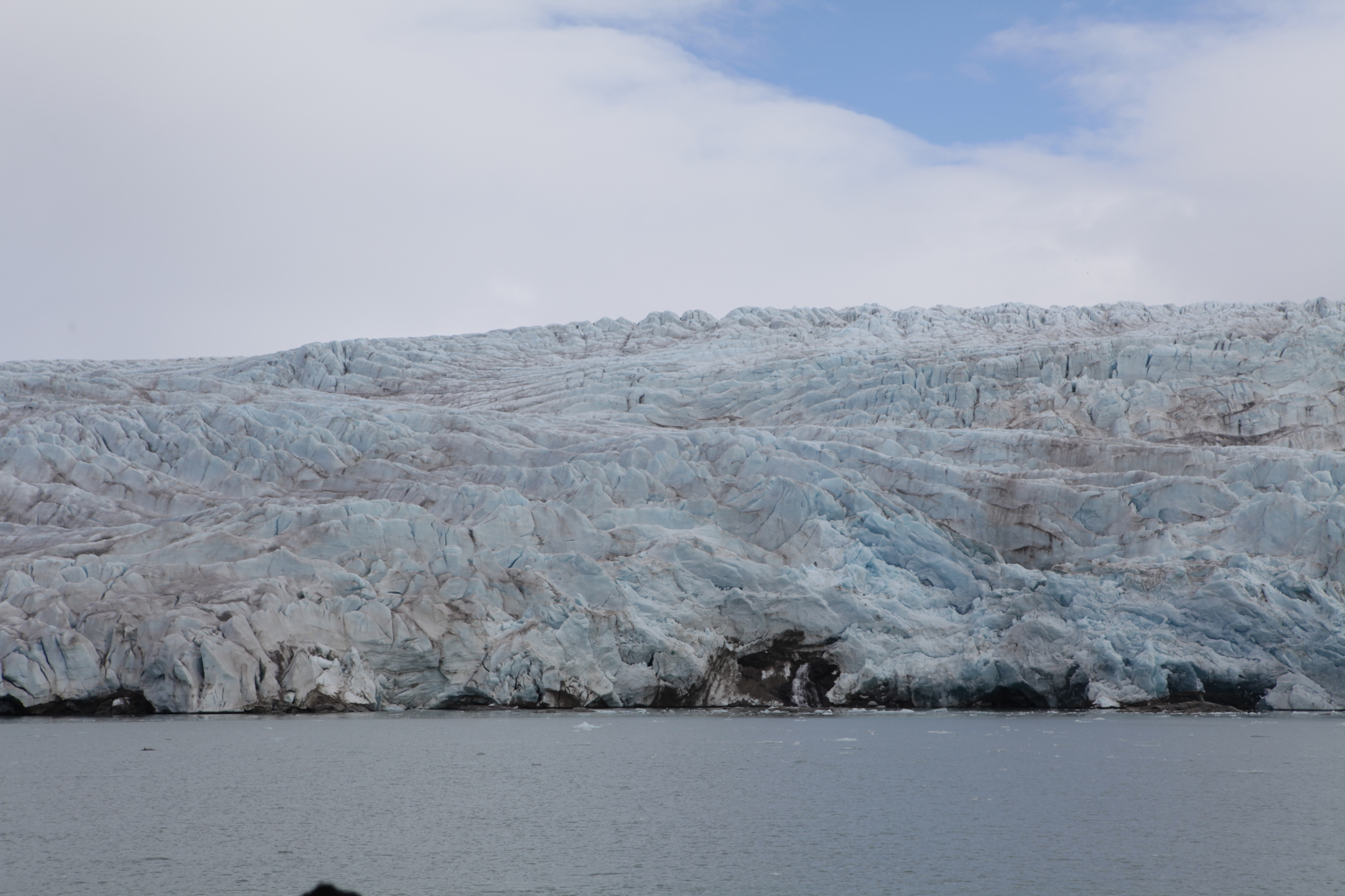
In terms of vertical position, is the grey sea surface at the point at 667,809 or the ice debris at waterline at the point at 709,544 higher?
the ice debris at waterline at the point at 709,544

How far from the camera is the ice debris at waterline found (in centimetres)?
2600

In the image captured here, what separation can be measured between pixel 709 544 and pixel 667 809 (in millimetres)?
12747

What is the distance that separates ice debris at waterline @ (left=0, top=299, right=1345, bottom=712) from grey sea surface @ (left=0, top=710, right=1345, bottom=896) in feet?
4.52

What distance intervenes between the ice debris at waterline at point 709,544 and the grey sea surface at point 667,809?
1378mm

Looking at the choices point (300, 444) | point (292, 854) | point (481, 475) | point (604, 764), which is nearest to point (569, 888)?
point (292, 854)

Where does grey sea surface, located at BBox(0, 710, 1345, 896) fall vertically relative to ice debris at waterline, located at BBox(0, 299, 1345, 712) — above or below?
below

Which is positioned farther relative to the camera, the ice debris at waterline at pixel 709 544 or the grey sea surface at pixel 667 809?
the ice debris at waterline at pixel 709 544

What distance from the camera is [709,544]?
97.0ft

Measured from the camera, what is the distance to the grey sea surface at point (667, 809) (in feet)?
43.5

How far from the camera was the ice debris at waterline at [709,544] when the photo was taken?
26.0m

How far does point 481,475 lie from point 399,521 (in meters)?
5.09

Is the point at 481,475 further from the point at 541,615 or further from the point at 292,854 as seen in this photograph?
the point at 292,854

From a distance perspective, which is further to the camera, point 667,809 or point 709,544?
point 709,544

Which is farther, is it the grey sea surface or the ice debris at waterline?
the ice debris at waterline
